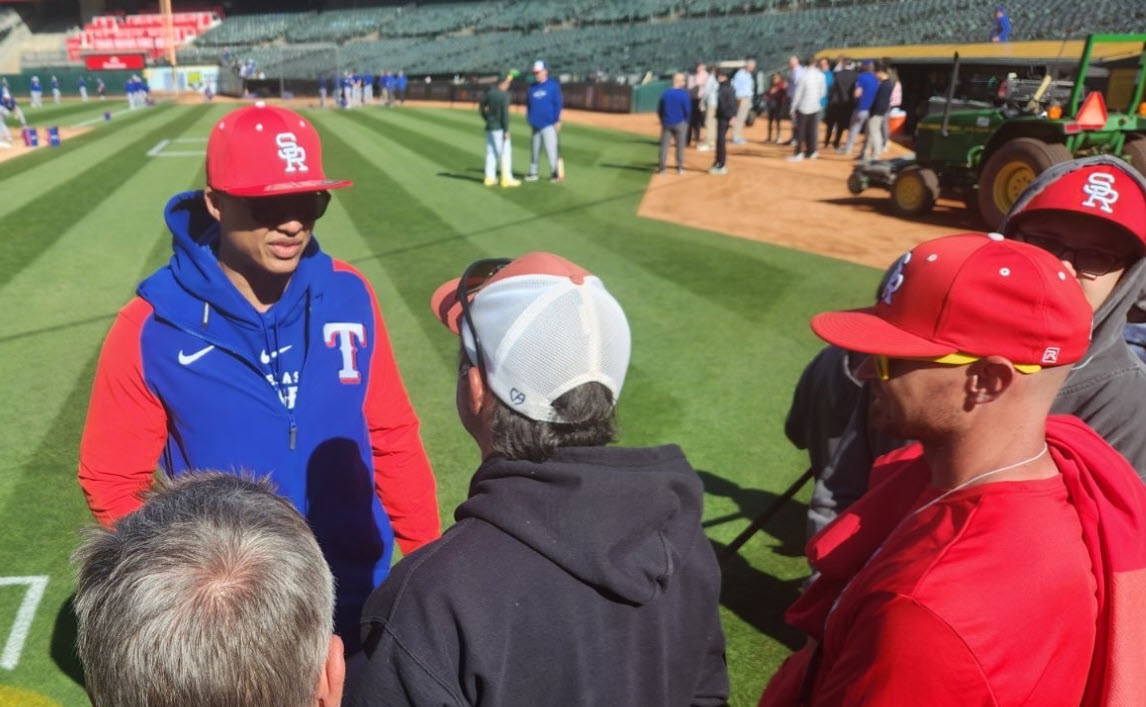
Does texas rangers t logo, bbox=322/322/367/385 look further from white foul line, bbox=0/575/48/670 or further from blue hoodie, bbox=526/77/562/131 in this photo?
blue hoodie, bbox=526/77/562/131

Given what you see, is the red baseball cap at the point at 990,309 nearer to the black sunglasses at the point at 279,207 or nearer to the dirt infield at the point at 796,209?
the black sunglasses at the point at 279,207

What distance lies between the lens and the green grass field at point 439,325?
4.09m

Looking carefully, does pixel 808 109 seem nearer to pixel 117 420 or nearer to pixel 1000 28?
pixel 1000 28

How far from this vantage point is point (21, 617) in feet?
12.1

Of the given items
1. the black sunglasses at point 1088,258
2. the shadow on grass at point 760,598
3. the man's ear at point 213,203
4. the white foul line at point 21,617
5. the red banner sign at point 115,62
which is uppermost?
the red banner sign at point 115,62

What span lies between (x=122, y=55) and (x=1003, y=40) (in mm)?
55534

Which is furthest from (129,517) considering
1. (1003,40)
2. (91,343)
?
(1003,40)

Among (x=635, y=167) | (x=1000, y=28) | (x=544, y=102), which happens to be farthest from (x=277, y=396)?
(x=1000, y=28)

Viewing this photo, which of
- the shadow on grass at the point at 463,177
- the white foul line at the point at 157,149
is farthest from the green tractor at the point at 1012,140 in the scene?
the white foul line at the point at 157,149

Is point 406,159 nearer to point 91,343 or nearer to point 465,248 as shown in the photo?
point 465,248

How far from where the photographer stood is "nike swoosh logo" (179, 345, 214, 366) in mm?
2410

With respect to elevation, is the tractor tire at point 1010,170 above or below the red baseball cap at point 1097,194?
below

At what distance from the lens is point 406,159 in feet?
58.1

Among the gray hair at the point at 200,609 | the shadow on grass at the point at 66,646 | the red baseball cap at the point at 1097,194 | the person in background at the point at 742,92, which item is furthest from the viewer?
the person in background at the point at 742,92
